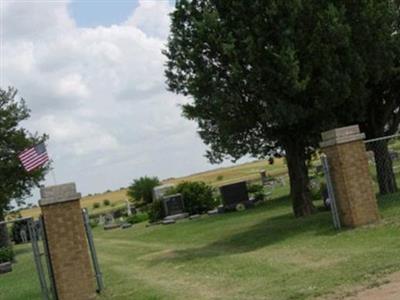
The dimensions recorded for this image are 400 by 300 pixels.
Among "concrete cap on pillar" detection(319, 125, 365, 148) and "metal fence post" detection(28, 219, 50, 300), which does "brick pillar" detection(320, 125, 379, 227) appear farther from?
"metal fence post" detection(28, 219, 50, 300)

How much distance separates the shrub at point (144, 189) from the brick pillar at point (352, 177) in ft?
110

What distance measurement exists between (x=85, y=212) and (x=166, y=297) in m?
2.62

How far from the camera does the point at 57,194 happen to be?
39.9 ft

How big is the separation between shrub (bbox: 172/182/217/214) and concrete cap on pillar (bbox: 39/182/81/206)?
24.6 meters

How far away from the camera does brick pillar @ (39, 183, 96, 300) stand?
1208 cm

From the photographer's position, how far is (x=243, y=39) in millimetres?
17453

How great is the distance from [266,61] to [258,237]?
4.50 m

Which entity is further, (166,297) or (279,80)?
(279,80)

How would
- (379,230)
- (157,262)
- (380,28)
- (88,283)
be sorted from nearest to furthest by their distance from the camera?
(88,283) → (379,230) → (157,262) → (380,28)

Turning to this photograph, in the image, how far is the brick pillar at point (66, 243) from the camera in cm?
1208

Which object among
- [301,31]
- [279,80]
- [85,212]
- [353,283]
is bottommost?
[353,283]

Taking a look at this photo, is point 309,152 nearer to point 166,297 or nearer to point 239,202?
point 239,202

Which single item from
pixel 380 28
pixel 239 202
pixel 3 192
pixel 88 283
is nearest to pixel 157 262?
pixel 88 283

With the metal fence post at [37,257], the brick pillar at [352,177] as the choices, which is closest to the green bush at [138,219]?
the brick pillar at [352,177]
